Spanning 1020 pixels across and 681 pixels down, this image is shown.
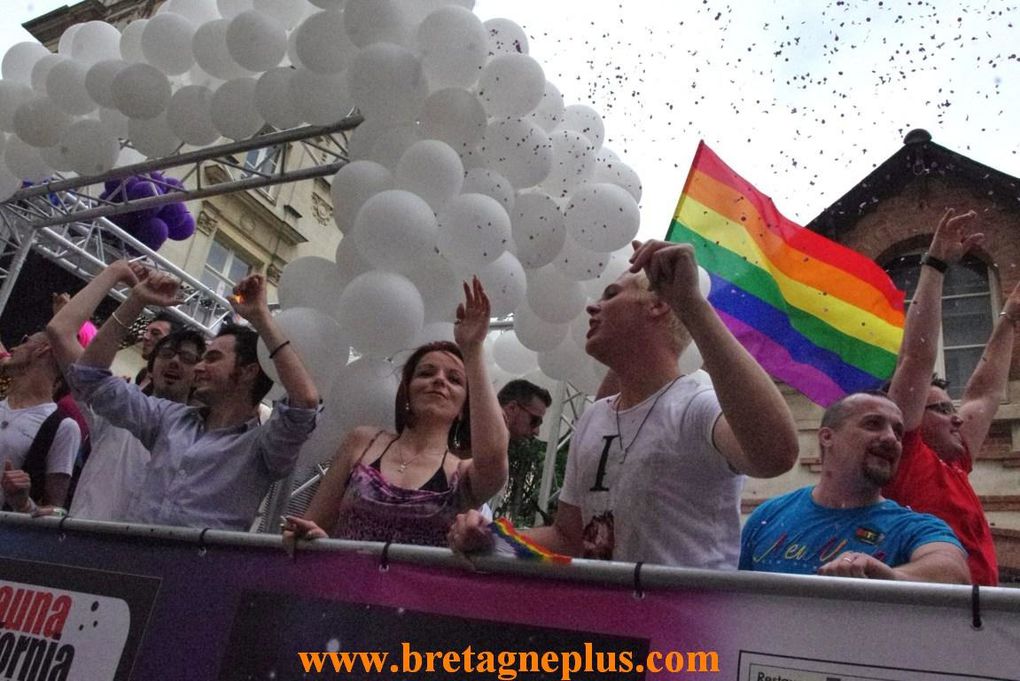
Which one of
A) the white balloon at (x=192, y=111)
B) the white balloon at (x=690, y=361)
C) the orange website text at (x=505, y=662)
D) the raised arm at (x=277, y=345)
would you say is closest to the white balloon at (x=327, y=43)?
the white balloon at (x=192, y=111)

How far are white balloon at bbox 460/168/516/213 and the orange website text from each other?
2.42 m

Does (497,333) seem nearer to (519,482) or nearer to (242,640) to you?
(519,482)

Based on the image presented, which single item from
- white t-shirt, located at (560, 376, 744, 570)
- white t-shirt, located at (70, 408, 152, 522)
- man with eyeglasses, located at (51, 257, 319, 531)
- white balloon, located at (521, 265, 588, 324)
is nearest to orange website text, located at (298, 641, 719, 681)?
white t-shirt, located at (560, 376, 744, 570)

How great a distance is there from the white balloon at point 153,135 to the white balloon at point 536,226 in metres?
2.19

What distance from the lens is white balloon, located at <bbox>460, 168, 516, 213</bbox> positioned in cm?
371

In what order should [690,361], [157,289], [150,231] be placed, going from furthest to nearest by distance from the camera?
1. [150,231]
2. [690,361]
3. [157,289]

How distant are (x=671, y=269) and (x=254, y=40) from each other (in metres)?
3.41

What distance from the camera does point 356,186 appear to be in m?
3.65

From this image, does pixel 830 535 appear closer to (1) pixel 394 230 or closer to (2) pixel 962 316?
(1) pixel 394 230

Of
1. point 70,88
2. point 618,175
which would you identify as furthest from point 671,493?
point 70,88

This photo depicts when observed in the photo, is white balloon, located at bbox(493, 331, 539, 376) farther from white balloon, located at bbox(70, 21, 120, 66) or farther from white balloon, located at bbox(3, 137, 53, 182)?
white balloon, located at bbox(3, 137, 53, 182)

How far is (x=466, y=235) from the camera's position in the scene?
11.3 feet

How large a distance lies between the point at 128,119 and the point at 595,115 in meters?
2.74

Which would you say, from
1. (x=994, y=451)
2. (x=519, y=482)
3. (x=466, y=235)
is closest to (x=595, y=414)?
(x=466, y=235)
